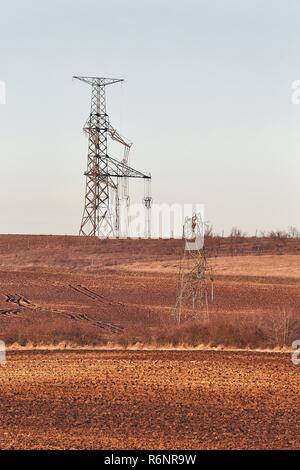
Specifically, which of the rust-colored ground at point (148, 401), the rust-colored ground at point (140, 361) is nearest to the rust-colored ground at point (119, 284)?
the rust-colored ground at point (140, 361)

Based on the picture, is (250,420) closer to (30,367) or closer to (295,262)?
(30,367)

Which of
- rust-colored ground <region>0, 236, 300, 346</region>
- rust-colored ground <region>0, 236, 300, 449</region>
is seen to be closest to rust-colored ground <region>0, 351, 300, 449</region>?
rust-colored ground <region>0, 236, 300, 449</region>

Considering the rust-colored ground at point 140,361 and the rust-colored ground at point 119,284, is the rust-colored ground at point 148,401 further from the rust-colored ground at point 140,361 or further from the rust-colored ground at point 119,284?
the rust-colored ground at point 119,284

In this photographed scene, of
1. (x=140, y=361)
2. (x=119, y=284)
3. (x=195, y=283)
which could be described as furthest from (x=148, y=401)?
(x=119, y=284)

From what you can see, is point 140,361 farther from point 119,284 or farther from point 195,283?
point 119,284

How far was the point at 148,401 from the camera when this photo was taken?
21.8 metres

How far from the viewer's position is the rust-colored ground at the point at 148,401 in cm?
1748

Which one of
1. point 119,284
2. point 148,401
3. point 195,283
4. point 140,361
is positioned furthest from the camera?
point 119,284

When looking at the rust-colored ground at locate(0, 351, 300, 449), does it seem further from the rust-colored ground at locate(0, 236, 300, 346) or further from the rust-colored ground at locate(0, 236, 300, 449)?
the rust-colored ground at locate(0, 236, 300, 346)

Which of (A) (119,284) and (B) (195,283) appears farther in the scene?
(A) (119,284)

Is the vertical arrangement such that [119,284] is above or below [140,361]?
above

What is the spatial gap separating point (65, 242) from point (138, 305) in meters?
21.3

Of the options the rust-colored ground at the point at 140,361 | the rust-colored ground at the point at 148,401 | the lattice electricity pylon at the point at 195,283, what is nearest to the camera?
the rust-colored ground at the point at 148,401
